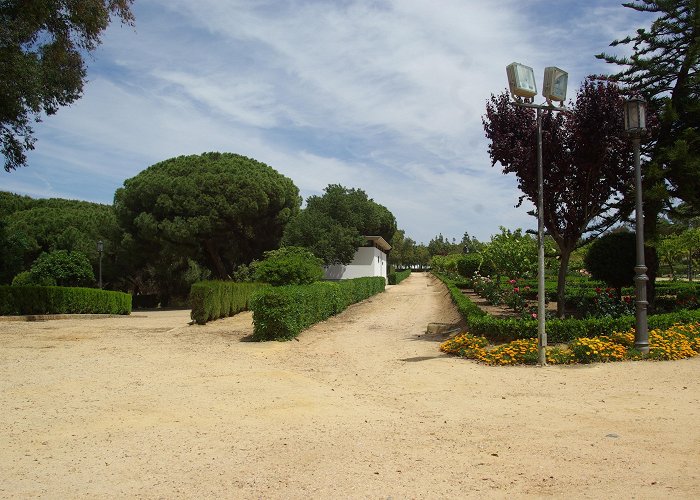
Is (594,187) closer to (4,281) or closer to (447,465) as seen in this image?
(447,465)

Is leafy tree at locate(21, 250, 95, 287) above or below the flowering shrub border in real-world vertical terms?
above

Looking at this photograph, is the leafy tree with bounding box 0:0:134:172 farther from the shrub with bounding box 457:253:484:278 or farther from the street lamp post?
the shrub with bounding box 457:253:484:278

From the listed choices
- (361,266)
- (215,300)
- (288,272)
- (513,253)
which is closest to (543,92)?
(513,253)

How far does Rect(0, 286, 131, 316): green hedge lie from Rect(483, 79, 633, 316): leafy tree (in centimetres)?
1568

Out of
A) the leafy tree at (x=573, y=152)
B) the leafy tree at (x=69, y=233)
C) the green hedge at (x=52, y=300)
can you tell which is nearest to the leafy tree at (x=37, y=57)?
the green hedge at (x=52, y=300)

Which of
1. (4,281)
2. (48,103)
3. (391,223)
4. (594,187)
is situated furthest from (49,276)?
(391,223)

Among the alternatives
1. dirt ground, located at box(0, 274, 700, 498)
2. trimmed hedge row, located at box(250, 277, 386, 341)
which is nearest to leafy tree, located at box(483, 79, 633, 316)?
dirt ground, located at box(0, 274, 700, 498)

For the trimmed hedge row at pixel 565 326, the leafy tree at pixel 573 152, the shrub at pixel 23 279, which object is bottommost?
the trimmed hedge row at pixel 565 326

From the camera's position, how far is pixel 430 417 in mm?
5980

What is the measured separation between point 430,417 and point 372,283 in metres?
25.4

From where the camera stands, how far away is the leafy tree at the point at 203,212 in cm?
3203

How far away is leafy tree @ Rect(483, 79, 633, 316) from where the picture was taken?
10.8m

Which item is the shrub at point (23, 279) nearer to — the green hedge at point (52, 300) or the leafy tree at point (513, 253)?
the green hedge at point (52, 300)

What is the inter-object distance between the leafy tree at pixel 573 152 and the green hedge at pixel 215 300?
9.76m
